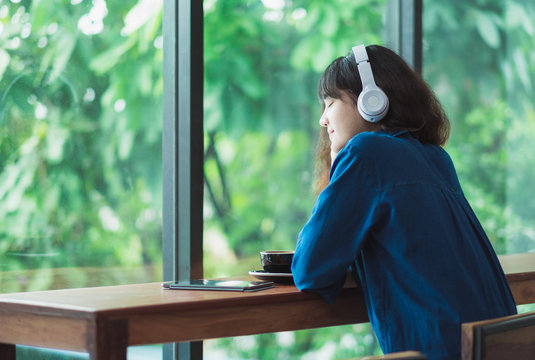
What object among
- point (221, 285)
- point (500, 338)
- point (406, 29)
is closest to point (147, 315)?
point (221, 285)

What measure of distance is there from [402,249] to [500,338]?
1.05 ft

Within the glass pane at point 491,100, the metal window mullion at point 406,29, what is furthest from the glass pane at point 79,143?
the glass pane at point 491,100

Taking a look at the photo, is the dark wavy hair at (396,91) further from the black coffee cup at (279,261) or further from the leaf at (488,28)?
the leaf at (488,28)

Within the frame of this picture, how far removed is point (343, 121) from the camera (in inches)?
73.4

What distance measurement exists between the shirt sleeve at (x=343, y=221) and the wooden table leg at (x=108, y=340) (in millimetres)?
442

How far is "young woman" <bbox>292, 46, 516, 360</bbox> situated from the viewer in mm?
1547

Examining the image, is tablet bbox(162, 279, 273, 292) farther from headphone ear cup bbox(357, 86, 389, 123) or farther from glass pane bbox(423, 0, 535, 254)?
glass pane bbox(423, 0, 535, 254)

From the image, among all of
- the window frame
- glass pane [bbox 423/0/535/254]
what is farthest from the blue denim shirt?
glass pane [bbox 423/0/535/254]

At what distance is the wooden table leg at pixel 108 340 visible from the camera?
4.38 ft

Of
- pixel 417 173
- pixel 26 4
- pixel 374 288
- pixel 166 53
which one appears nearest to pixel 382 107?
pixel 417 173

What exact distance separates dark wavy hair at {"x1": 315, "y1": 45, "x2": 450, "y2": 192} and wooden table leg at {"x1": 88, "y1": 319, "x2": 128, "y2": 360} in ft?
2.72

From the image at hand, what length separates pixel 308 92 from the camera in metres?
2.67

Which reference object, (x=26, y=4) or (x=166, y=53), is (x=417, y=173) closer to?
(x=166, y=53)

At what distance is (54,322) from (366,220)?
0.69 metres
